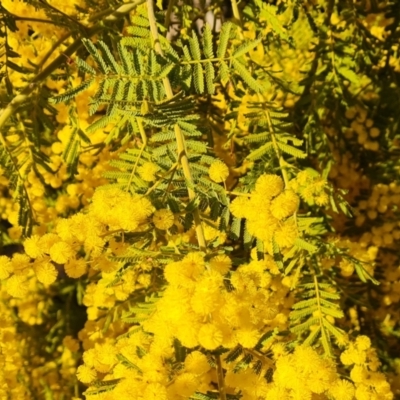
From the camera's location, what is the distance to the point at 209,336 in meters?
0.91

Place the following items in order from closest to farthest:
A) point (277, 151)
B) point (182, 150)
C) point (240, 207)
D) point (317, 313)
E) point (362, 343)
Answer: point (240, 207), point (182, 150), point (362, 343), point (317, 313), point (277, 151)

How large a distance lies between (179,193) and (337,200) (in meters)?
0.58

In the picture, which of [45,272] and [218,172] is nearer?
[45,272]

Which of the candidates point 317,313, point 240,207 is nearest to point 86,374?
point 240,207

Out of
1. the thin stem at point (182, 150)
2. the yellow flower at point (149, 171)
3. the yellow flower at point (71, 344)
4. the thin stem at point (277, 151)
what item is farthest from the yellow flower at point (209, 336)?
the yellow flower at point (71, 344)

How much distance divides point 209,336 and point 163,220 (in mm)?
315

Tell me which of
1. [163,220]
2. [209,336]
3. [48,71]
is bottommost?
[209,336]

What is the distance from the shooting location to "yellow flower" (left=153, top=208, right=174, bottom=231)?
3.78 ft

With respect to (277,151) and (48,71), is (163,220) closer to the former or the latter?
(277,151)

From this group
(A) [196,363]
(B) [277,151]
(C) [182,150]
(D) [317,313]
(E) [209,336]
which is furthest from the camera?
(B) [277,151]

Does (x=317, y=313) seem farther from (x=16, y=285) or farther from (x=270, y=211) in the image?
(x=16, y=285)

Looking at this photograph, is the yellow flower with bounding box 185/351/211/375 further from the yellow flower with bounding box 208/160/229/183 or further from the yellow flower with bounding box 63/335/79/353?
the yellow flower with bounding box 63/335/79/353

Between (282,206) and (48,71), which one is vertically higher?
(48,71)

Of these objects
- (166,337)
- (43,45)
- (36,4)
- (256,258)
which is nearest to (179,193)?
(256,258)
